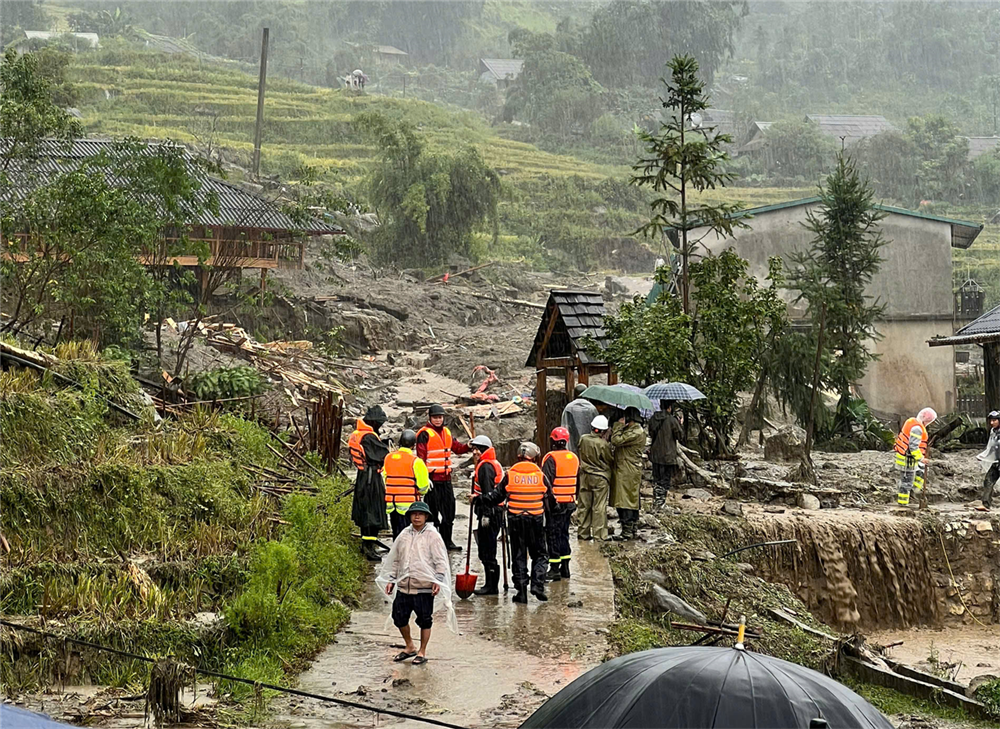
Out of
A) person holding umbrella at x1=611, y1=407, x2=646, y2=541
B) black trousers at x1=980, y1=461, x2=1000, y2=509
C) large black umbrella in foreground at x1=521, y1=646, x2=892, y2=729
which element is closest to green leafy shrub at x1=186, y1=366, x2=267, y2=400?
person holding umbrella at x1=611, y1=407, x2=646, y2=541

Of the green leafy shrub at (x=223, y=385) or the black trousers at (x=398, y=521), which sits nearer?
the black trousers at (x=398, y=521)

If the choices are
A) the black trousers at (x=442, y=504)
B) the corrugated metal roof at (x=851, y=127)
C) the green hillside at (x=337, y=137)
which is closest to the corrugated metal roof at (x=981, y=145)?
the corrugated metal roof at (x=851, y=127)

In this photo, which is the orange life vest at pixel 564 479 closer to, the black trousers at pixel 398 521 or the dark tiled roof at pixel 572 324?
the black trousers at pixel 398 521

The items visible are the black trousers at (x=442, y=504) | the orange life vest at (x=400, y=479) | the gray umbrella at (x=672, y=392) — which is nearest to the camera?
the orange life vest at (x=400, y=479)

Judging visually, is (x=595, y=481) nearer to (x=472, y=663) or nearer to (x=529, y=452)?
(x=529, y=452)

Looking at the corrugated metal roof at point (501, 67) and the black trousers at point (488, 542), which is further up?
the corrugated metal roof at point (501, 67)

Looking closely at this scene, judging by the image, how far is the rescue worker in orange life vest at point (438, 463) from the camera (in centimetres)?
1328

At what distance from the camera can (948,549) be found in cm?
1744

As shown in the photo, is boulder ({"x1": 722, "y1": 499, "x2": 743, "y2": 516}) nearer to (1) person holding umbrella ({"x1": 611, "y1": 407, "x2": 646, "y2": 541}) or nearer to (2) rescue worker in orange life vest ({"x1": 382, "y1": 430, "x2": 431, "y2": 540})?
(1) person holding umbrella ({"x1": 611, "y1": 407, "x2": 646, "y2": 541})

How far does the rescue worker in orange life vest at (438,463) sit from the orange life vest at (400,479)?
101 centimetres

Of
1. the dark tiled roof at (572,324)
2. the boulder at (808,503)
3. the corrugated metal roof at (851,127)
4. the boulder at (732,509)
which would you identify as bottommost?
the boulder at (732,509)

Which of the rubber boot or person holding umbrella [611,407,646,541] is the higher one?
person holding umbrella [611,407,646,541]

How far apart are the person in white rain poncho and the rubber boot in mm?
2439

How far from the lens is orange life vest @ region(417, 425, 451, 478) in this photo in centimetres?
1334
